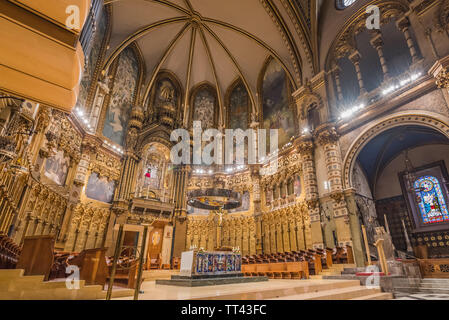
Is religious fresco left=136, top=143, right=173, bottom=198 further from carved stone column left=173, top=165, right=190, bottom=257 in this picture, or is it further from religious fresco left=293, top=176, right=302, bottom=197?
religious fresco left=293, top=176, right=302, bottom=197

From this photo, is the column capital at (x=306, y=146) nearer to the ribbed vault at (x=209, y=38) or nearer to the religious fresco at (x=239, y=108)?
the ribbed vault at (x=209, y=38)

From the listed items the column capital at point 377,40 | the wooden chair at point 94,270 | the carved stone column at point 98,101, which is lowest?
the wooden chair at point 94,270

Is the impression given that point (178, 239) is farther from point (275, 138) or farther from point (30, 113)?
point (30, 113)

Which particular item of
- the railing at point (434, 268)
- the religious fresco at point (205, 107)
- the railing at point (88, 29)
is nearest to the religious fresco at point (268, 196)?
the religious fresco at point (205, 107)

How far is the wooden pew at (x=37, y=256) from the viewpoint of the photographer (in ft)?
18.0

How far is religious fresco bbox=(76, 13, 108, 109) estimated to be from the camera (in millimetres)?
14422

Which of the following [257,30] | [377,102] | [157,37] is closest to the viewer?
[377,102]

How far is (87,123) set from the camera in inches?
587

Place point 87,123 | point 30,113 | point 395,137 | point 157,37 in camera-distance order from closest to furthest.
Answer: point 30,113 → point 87,123 → point 395,137 → point 157,37

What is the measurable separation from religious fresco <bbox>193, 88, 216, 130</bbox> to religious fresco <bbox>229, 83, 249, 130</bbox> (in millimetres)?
1907

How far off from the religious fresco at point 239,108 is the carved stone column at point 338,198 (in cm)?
941

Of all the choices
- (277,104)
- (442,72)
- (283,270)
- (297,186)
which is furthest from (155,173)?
(442,72)

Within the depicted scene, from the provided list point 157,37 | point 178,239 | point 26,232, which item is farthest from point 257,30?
point 26,232

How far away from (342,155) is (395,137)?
5.69 metres
